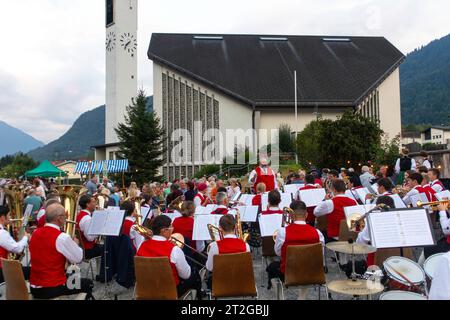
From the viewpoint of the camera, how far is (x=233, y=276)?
4551 millimetres

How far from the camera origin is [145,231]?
541 cm

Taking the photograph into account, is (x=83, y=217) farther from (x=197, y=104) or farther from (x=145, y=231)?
(x=197, y=104)

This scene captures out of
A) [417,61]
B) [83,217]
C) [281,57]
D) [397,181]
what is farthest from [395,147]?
[417,61]

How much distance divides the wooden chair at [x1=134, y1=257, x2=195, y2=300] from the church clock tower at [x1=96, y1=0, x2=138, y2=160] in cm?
4412

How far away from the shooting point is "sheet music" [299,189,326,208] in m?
7.99

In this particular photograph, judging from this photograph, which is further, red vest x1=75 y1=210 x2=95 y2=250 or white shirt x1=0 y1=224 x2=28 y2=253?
red vest x1=75 y1=210 x2=95 y2=250

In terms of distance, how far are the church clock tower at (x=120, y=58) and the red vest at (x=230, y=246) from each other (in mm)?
43869

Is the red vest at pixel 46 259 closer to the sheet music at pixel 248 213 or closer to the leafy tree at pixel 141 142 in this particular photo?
the sheet music at pixel 248 213

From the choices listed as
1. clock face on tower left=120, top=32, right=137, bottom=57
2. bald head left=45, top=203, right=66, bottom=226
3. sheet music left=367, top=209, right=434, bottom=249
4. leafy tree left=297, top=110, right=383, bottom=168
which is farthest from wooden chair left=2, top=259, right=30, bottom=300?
clock face on tower left=120, top=32, right=137, bottom=57

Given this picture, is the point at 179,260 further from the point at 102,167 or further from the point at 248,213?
the point at 102,167

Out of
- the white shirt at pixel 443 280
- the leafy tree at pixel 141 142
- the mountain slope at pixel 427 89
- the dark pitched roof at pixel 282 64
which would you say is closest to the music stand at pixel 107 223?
the white shirt at pixel 443 280

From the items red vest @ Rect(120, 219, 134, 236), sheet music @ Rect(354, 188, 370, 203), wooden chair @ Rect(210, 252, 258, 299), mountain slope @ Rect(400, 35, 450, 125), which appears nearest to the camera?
wooden chair @ Rect(210, 252, 258, 299)

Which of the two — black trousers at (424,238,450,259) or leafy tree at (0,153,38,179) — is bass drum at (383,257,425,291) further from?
leafy tree at (0,153,38,179)

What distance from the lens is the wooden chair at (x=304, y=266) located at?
186 inches
